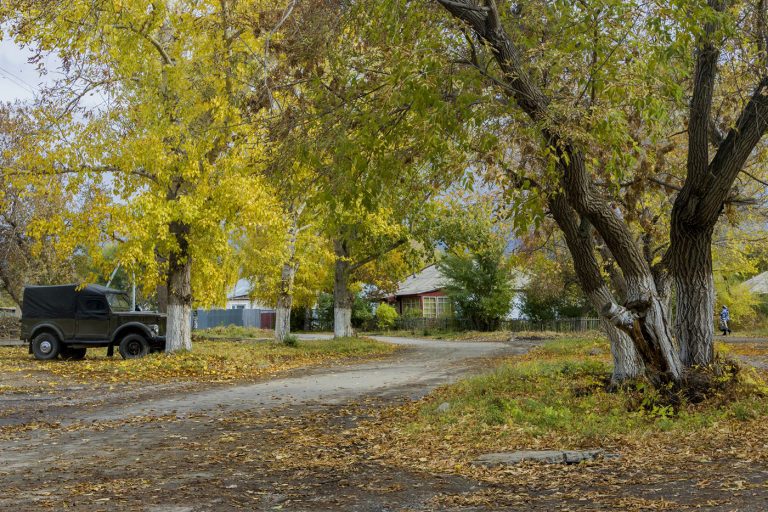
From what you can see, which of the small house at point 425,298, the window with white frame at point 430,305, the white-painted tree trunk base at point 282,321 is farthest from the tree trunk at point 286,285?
the window with white frame at point 430,305

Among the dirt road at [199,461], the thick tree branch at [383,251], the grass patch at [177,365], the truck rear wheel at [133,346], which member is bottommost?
the dirt road at [199,461]

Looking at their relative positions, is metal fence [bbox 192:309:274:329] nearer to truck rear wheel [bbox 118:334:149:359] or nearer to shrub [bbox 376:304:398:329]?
shrub [bbox 376:304:398:329]

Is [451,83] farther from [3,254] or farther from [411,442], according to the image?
[3,254]

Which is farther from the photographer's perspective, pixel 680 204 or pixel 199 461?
pixel 680 204

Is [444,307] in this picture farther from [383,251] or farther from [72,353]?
[72,353]

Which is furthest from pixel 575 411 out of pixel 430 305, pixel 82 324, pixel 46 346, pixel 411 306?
pixel 411 306

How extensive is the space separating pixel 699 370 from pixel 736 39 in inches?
194

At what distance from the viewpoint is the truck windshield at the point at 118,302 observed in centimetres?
2331

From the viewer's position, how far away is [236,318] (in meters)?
68.4

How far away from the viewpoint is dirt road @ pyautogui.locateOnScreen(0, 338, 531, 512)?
6.48 meters

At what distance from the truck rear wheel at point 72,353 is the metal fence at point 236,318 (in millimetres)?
42490

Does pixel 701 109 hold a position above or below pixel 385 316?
above

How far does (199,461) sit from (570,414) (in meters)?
4.89

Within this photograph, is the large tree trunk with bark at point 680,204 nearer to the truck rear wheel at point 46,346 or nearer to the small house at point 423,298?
the truck rear wheel at point 46,346
